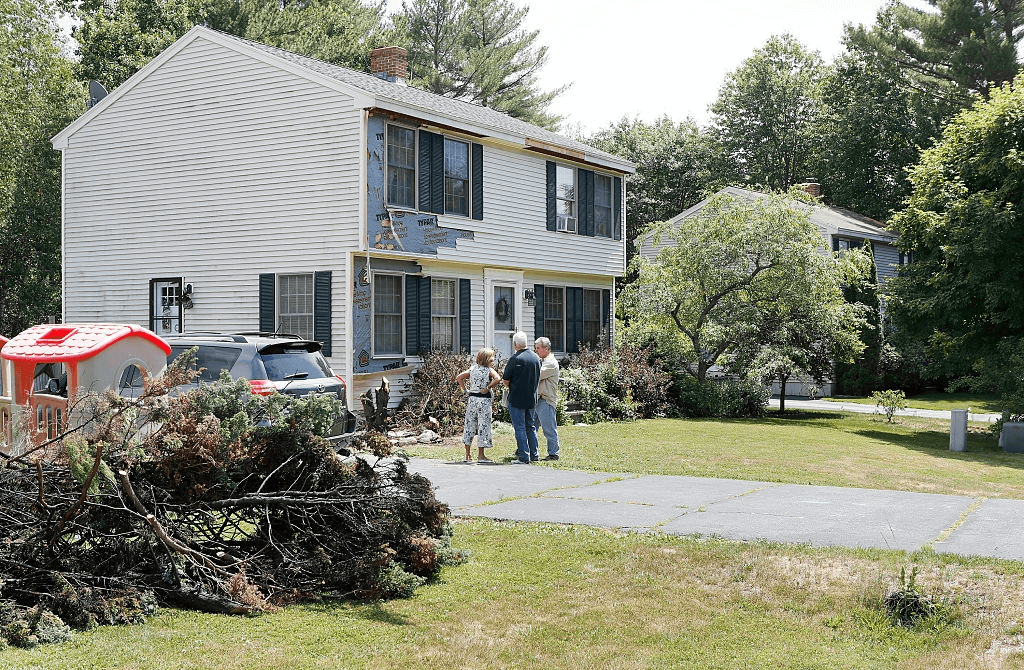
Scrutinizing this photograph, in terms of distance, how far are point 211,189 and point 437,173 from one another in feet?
15.7

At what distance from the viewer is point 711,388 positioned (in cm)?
2508

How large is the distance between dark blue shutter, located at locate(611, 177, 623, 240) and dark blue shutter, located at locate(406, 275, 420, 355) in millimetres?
8168

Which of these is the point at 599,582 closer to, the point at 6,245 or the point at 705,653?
the point at 705,653

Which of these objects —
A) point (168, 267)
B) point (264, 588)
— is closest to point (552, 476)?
point (264, 588)

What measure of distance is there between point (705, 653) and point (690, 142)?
149 feet

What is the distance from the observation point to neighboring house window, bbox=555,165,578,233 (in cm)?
2491

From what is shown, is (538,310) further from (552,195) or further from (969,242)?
(969,242)

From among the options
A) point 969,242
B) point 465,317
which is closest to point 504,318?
point 465,317

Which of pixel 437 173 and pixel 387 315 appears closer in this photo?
pixel 387 315

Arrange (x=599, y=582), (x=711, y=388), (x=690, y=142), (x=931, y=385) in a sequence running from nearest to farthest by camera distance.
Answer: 1. (x=599, y=582)
2. (x=711, y=388)
3. (x=931, y=385)
4. (x=690, y=142)

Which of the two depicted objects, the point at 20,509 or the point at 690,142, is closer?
the point at 20,509

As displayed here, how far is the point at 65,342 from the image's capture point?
351 inches

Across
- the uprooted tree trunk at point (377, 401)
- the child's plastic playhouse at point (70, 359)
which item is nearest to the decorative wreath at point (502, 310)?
the uprooted tree trunk at point (377, 401)

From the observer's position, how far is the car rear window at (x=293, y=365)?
12539mm
